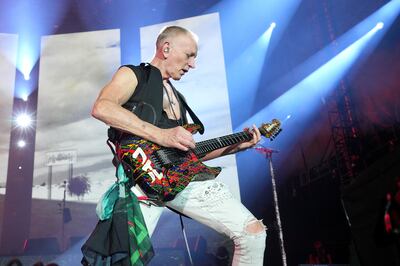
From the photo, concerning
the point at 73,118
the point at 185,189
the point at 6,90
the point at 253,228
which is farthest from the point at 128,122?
the point at 6,90

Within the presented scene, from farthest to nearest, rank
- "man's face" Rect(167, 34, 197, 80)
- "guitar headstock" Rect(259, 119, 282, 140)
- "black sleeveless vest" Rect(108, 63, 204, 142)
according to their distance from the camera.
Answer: "guitar headstock" Rect(259, 119, 282, 140), "man's face" Rect(167, 34, 197, 80), "black sleeveless vest" Rect(108, 63, 204, 142)

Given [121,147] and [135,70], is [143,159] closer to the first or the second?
[121,147]

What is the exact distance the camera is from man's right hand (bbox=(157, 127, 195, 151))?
1.94 metres

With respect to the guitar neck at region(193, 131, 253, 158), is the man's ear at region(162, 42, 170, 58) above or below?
above

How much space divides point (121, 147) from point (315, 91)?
20.4 ft

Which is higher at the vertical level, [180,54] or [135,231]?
[180,54]

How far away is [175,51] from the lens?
8.18 ft

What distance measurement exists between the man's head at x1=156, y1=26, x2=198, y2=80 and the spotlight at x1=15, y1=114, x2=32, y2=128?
5786 millimetres

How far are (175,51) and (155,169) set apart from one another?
97 centimetres

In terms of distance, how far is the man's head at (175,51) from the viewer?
2.49 metres

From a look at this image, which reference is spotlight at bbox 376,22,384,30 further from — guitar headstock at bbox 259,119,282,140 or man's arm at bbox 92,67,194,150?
man's arm at bbox 92,67,194,150

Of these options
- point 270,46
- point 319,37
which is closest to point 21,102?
point 270,46

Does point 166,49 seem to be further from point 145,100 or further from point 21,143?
point 21,143

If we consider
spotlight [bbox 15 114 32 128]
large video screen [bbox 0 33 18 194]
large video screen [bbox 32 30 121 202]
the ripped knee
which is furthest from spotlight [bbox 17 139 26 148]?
the ripped knee
